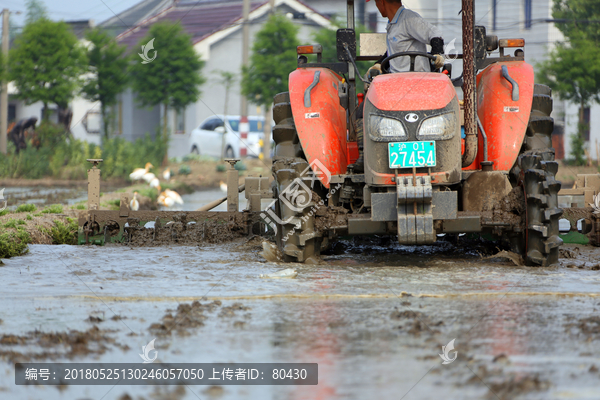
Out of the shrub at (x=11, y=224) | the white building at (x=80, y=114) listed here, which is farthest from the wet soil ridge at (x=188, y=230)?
the white building at (x=80, y=114)

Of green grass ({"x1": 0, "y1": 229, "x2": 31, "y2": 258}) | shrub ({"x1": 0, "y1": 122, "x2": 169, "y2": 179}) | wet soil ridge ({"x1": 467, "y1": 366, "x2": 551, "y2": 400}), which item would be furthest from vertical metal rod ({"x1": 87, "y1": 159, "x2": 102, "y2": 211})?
A: shrub ({"x1": 0, "y1": 122, "x2": 169, "y2": 179})

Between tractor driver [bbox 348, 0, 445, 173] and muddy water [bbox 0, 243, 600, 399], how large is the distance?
4.35 feet

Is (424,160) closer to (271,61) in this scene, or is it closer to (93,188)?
(93,188)

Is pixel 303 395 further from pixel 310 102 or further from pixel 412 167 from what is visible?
pixel 310 102

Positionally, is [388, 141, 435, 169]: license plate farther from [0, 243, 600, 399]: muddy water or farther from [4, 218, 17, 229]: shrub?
[4, 218, 17, 229]: shrub

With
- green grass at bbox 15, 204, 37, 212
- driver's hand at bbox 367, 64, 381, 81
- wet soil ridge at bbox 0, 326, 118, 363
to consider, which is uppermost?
driver's hand at bbox 367, 64, 381, 81

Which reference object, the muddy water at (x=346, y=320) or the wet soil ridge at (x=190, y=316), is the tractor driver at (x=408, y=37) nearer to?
the muddy water at (x=346, y=320)

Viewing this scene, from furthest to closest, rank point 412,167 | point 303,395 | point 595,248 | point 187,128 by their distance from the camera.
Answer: point 187,128, point 595,248, point 412,167, point 303,395

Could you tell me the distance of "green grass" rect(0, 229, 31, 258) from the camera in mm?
8055

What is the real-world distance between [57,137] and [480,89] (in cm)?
1967

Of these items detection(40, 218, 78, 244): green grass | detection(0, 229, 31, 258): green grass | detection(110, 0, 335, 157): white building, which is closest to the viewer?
detection(0, 229, 31, 258): green grass

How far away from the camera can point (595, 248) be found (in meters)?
8.57

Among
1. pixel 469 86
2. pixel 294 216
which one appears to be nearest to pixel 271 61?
pixel 469 86

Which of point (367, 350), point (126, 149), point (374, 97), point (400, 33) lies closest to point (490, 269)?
point (374, 97)
